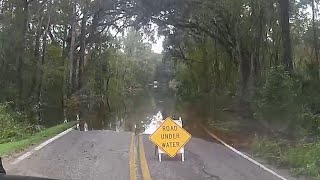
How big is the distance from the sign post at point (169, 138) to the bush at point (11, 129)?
7.70 meters

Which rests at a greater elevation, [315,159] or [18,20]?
[18,20]

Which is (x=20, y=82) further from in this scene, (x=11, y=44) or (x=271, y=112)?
(x=271, y=112)

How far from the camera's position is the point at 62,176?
9.54 meters

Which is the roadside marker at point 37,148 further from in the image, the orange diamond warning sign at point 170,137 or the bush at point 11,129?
the orange diamond warning sign at point 170,137

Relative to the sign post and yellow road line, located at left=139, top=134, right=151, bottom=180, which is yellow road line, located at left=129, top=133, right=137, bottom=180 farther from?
the sign post

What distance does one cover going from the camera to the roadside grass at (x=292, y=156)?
1058 cm

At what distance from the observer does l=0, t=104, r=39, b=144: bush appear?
60.2 ft

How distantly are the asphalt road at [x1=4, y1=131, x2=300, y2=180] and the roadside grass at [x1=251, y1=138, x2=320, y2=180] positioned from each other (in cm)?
82

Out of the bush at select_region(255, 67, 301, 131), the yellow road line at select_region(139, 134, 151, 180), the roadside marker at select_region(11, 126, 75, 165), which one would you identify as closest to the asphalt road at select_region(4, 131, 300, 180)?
the yellow road line at select_region(139, 134, 151, 180)

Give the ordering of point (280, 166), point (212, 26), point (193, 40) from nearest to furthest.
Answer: point (280, 166) → point (212, 26) → point (193, 40)

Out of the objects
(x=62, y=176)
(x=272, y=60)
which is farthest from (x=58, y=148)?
(x=272, y=60)

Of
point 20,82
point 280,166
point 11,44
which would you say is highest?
point 11,44

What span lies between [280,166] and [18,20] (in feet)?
81.5

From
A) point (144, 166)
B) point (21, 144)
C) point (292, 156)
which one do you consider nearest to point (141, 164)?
point (144, 166)
